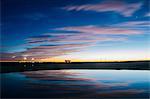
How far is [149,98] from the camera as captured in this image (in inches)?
557

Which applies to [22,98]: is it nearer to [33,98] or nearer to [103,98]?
[33,98]

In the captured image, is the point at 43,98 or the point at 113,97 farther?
the point at 113,97

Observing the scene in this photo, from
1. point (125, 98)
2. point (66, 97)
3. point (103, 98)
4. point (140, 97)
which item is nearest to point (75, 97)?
point (66, 97)

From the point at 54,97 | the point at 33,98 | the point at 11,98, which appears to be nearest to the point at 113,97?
the point at 54,97

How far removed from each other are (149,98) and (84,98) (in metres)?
3.51

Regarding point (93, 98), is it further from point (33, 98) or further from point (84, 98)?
point (33, 98)

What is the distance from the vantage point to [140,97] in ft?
47.4

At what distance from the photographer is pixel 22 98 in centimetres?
1373

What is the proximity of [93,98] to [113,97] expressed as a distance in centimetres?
142

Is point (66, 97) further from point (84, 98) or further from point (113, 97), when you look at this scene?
point (113, 97)

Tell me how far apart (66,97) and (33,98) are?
178cm

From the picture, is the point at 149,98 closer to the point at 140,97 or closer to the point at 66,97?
the point at 140,97

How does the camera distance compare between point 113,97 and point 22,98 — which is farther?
point 113,97

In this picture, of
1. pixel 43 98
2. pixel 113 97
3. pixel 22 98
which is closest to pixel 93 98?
pixel 113 97
